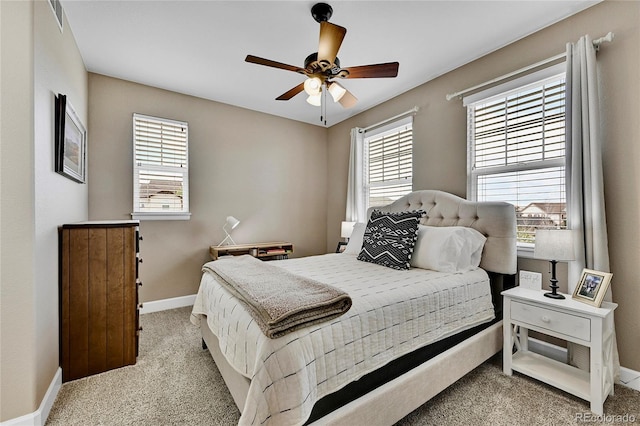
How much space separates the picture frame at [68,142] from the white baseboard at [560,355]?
386 centimetres

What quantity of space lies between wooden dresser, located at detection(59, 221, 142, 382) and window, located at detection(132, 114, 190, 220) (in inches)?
49.3

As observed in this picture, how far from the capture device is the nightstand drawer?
5.52 feet

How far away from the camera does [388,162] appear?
149 inches

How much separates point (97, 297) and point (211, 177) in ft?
6.64

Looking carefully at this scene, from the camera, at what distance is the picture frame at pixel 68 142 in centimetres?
192

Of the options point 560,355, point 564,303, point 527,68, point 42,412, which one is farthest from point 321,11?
point 560,355

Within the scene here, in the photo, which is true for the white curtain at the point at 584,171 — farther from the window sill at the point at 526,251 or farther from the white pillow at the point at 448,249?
the white pillow at the point at 448,249

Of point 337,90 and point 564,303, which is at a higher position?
point 337,90

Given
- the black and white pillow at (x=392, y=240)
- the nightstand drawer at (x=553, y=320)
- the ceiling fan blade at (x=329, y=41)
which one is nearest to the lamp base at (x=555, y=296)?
the nightstand drawer at (x=553, y=320)

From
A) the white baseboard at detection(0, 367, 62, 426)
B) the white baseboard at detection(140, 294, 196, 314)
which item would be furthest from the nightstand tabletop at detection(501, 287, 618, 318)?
the white baseboard at detection(140, 294, 196, 314)

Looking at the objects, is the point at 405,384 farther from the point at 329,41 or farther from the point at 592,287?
the point at 329,41

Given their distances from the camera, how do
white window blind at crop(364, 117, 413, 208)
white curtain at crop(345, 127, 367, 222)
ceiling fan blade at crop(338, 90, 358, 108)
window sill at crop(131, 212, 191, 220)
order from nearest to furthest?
ceiling fan blade at crop(338, 90, 358, 108)
window sill at crop(131, 212, 191, 220)
white window blind at crop(364, 117, 413, 208)
white curtain at crop(345, 127, 367, 222)

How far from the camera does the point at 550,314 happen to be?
5.98 ft

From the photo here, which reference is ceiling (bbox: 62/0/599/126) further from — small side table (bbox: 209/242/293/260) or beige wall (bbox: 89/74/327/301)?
small side table (bbox: 209/242/293/260)
